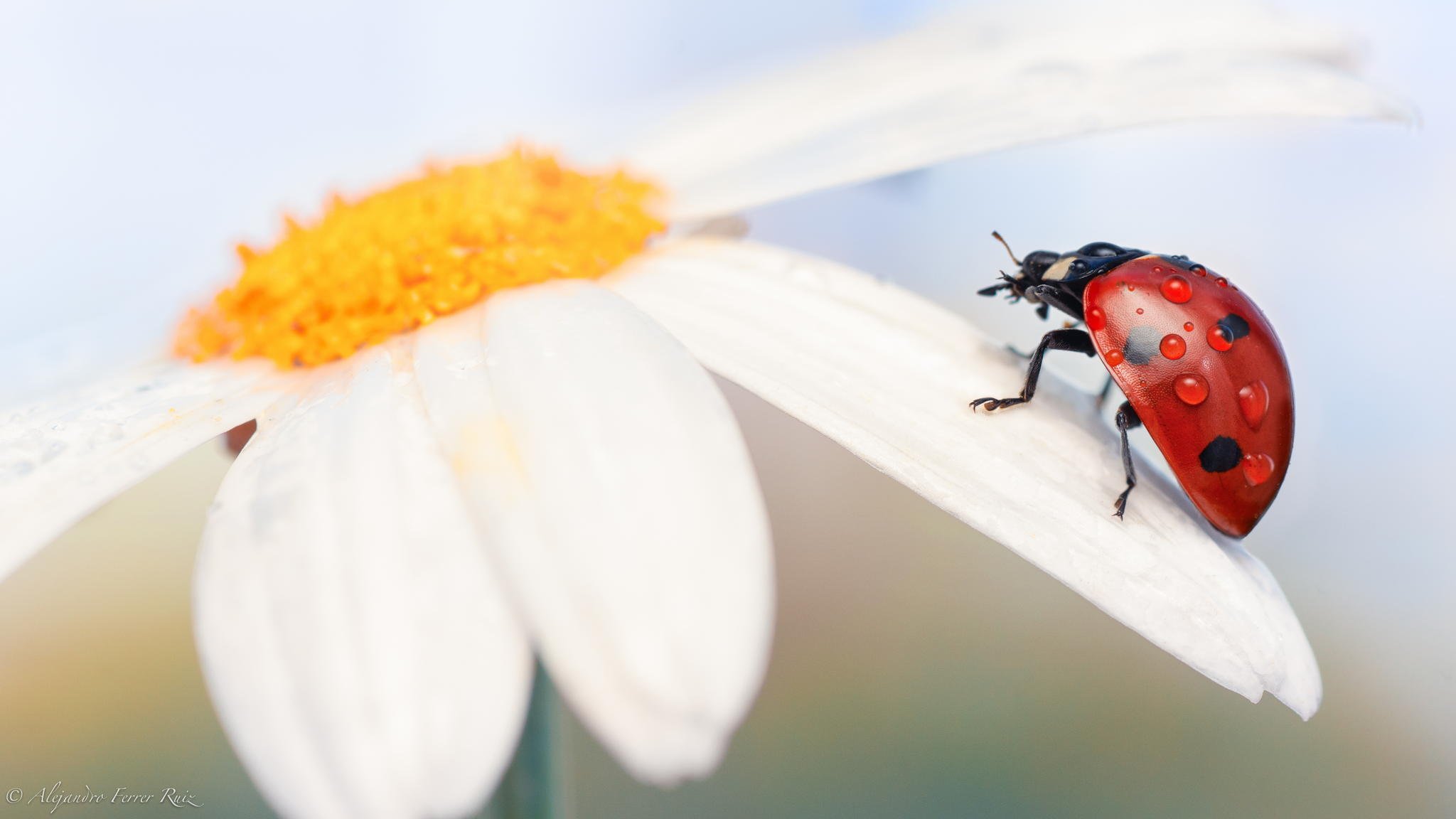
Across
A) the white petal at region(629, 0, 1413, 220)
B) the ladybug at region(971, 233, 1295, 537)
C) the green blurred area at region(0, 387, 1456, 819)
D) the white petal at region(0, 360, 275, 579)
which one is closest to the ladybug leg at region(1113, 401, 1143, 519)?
the ladybug at region(971, 233, 1295, 537)

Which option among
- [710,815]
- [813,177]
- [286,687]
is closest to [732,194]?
[813,177]

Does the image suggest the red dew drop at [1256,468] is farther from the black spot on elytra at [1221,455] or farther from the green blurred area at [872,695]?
the green blurred area at [872,695]

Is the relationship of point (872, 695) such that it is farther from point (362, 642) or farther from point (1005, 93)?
point (362, 642)

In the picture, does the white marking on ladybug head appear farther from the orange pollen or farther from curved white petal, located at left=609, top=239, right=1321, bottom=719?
the orange pollen

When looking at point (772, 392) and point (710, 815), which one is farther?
point (710, 815)

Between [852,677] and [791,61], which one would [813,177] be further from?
[852,677]

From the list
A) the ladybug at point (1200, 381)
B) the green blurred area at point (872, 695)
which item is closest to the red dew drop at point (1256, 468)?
the ladybug at point (1200, 381)

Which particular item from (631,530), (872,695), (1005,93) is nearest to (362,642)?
(631,530)
